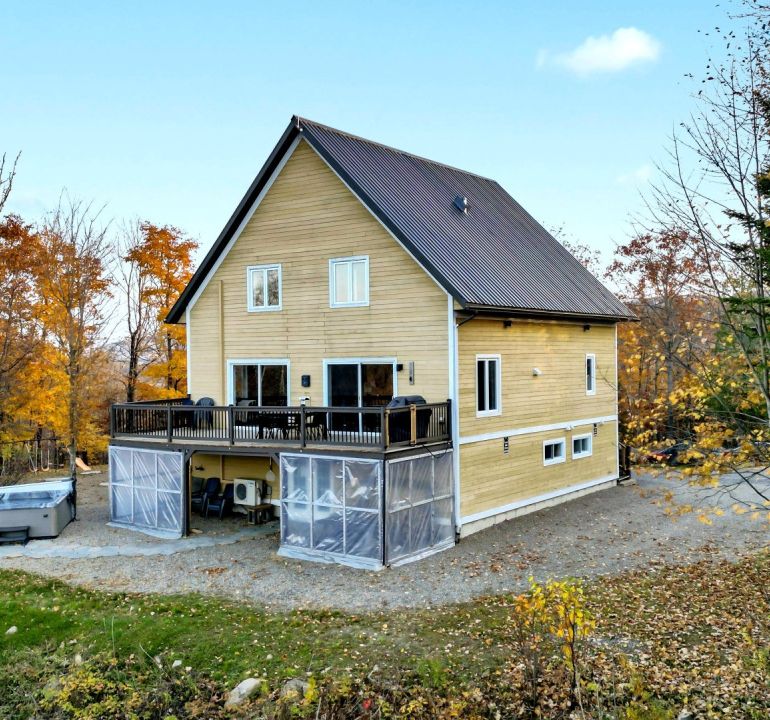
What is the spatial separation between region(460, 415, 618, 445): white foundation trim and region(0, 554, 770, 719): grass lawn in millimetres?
4757

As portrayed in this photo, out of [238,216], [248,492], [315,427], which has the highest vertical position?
[238,216]

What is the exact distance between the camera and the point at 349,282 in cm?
1731

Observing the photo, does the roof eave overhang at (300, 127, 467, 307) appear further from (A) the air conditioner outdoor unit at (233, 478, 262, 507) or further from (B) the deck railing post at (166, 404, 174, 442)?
(A) the air conditioner outdoor unit at (233, 478, 262, 507)

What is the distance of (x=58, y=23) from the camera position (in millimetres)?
20094

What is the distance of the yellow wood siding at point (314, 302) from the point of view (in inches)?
640

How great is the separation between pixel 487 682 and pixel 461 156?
84.7 ft

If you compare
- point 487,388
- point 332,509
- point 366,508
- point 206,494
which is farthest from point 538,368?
point 206,494

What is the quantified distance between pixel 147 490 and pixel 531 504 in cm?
1021

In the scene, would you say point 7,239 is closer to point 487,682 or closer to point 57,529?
point 57,529

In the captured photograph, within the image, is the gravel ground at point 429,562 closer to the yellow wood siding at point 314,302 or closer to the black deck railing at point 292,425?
the black deck railing at point 292,425

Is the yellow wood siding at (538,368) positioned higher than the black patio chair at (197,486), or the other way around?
the yellow wood siding at (538,368)

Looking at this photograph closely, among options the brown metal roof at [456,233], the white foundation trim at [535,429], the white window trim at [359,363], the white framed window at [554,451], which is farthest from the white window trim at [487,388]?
the white framed window at [554,451]

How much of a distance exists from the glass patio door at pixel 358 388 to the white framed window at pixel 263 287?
2.69 meters

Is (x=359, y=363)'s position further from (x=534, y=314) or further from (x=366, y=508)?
(x=534, y=314)
